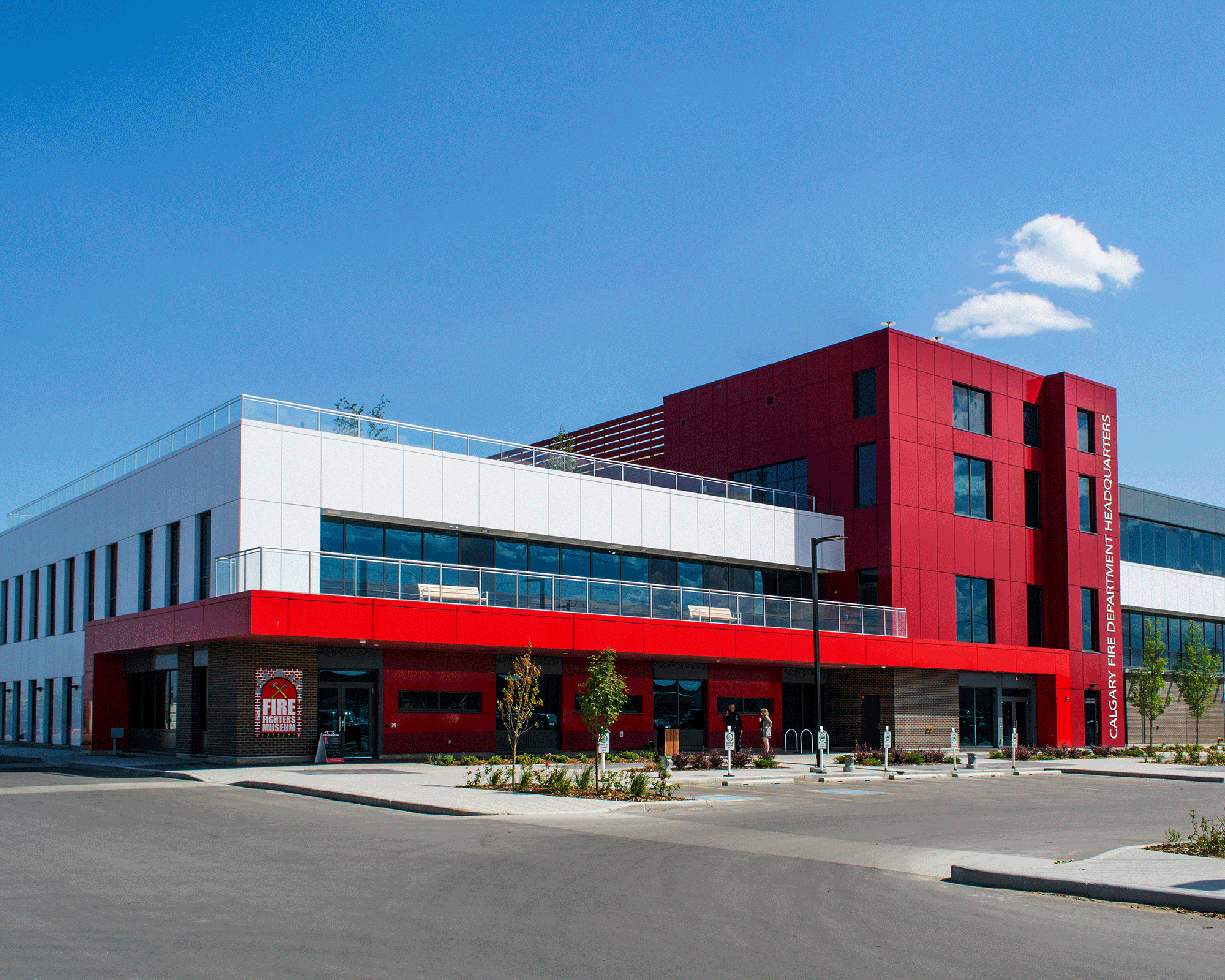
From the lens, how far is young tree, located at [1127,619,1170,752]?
50.9 metres

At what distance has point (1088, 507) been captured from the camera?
4869cm

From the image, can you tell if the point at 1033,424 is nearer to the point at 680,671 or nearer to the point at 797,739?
the point at 797,739

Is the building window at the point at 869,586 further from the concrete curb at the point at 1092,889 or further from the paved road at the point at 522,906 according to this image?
the concrete curb at the point at 1092,889

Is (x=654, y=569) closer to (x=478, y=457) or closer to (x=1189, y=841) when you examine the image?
(x=478, y=457)

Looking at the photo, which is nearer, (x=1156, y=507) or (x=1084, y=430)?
(x=1084, y=430)

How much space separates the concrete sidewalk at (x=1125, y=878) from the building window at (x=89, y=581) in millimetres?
36616

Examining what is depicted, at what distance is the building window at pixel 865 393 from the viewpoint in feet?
143

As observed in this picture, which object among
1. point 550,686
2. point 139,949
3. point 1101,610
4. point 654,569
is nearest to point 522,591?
point 550,686

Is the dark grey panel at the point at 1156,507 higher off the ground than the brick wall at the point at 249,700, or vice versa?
the dark grey panel at the point at 1156,507

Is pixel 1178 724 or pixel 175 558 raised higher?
pixel 175 558

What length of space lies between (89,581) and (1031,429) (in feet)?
127

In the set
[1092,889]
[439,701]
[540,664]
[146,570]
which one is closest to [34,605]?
[146,570]

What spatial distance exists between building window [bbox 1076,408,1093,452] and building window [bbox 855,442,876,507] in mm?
10876

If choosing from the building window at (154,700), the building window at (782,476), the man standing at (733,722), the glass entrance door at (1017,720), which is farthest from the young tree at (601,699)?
the glass entrance door at (1017,720)
